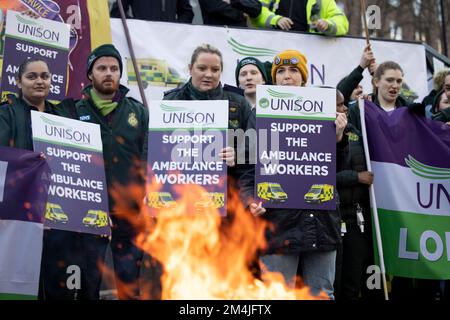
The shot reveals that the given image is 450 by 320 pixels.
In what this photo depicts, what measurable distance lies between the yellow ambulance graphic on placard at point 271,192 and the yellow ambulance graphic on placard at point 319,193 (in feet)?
0.60

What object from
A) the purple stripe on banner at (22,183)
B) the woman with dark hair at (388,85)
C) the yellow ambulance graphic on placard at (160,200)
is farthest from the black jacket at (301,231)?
the woman with dark hair at (388,85)

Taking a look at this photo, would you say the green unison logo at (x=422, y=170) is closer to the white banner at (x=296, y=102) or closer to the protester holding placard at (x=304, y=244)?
the white banner at (x=296, y=102)

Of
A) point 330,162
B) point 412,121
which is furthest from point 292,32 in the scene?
point 330,162

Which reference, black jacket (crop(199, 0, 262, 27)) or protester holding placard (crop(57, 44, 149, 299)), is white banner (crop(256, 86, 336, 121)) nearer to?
protester holding placard (crop(57, 44, 149, 299))

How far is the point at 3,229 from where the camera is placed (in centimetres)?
764

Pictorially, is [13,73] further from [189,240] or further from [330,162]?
[330,162]

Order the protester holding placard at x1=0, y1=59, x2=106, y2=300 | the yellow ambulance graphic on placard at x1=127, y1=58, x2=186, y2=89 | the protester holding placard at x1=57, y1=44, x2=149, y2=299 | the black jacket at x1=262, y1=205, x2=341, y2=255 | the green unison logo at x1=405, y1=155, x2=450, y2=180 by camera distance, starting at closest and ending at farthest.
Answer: the black jacket at x1=262, y1=205, x2=341, y2=255
the protester holding placard at x1=0, y1=59, x2=106, y2=300
the protester holding placard at x1=57, y1=44, x2=149, y2=299
the green unison logo at x1=405, y1=155, x2=450, y2=180
the yellow ambulance graphic on placard at x1=127, y1=58, x2=186, y2=89

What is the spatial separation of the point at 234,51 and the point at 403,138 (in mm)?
2813

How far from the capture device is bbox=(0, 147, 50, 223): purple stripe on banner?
7.68m

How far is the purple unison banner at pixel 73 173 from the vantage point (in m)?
7.80

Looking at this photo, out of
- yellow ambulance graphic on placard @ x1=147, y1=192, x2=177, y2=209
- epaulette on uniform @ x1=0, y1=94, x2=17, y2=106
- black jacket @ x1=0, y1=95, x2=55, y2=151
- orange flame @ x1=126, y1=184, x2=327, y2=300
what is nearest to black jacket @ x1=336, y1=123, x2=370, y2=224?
orange flame @ x1=126, y1=184, x2=327, y2=300

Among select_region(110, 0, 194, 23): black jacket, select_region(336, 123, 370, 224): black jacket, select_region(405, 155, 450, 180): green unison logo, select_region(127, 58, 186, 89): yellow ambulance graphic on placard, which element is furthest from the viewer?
select_region(110, 0, 194, 23): black jacket

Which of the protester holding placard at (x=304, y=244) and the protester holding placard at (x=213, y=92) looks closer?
the protester holding placard at (x=304, y=244)
